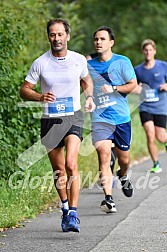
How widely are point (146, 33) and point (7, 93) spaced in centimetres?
2939

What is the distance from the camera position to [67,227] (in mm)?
8711

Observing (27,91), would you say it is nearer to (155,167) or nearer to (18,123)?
(18,123)

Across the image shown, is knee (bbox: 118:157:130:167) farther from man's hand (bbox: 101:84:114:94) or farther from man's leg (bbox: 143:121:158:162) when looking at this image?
man's leg (bbox: 143:121:158:162)

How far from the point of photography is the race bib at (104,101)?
1061 cm

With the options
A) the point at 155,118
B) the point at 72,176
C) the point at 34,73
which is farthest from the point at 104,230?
the point at 155,118

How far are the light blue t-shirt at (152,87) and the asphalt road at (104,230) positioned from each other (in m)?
2.87

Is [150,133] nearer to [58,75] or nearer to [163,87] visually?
[163,87]

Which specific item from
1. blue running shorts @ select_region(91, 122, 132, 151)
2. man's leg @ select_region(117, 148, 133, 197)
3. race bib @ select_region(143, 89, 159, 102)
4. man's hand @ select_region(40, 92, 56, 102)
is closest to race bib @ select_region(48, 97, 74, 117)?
man's hand @ select_region(40, 92, 56, 102)

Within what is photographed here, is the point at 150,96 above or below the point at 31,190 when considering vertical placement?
above

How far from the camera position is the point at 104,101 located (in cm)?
1062

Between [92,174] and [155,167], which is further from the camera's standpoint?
[155,167]

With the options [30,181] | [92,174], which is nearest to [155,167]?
[92,174]

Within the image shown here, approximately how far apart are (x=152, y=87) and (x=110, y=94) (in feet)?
14.2

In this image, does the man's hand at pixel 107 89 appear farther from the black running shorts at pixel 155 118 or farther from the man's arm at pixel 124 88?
the black running shorts at pixel 155 118
